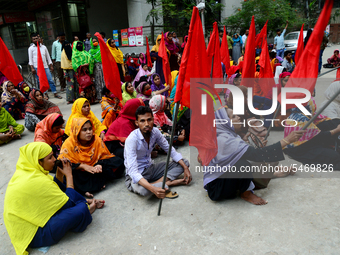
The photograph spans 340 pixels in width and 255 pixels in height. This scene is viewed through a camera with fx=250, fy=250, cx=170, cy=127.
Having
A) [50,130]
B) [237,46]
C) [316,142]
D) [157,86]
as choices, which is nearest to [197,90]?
[316,142]

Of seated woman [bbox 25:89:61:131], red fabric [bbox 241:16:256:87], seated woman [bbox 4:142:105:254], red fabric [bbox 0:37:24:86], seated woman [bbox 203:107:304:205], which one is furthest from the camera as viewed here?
seated woman [bbox 25:89:61:131]

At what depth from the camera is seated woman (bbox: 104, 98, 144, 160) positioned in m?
3.52

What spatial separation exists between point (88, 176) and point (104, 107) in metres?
2.06

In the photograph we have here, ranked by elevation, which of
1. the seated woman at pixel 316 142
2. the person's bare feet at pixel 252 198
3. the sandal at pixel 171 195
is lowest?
the sandal at pixel 171 195

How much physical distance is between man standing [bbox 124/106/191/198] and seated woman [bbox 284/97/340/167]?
4.59 ft

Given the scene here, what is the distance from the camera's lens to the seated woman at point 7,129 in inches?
179

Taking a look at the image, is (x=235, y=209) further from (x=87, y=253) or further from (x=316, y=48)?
(x=316, y=48)

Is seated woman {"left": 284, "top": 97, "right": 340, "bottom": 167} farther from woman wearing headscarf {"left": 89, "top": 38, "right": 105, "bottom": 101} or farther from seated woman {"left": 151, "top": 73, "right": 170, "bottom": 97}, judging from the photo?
woman wearing headscarf {"left": 89, "top": 38, "right": 105, "bottom": 101}

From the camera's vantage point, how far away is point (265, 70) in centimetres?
425

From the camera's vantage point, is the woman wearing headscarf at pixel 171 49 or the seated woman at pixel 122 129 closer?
the seated woman at pixel 122 129

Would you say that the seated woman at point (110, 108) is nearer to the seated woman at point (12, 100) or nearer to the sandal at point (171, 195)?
the sandal at point (171, 195)

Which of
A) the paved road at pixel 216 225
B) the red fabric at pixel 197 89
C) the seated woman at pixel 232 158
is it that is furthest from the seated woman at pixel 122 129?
the seated woman at pixel 232 158

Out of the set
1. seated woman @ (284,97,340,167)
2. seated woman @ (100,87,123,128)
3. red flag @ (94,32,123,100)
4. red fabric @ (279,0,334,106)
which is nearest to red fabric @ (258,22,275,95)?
seated woman @ (284,97,340,167)

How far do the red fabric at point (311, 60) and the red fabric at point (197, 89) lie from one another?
2.79 feet
